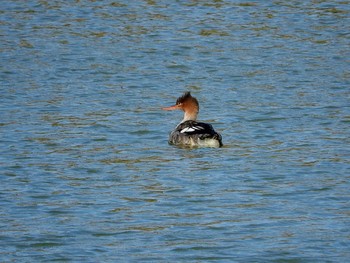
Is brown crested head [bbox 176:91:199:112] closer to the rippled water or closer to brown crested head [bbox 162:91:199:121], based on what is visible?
brown crested head [bbox 162:91:199:121]

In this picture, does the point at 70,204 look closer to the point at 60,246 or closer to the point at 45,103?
the point at 60,246

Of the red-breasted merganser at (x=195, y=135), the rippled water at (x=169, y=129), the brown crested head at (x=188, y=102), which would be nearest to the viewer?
the rippled water at (x=169, y=129)

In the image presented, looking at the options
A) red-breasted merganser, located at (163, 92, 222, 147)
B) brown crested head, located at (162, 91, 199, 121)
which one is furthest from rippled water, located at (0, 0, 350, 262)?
brown crested head, located at (162, 91, 199, 121)

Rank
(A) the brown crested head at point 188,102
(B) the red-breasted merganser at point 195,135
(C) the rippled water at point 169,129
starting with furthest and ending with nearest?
(A) the brown crested head at point 188,102, (B) the red-breasted merganser at point 195,135, (C) the rippled water at point 169,129

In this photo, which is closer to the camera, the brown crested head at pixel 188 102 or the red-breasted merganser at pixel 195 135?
the red-breasted merganser at pixel 195 135

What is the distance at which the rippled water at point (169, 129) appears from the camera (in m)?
10.4

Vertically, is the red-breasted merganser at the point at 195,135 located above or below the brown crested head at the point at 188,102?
below

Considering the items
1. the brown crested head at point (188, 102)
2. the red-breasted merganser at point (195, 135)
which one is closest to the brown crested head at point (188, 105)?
the brown crested head at point (188, 102)

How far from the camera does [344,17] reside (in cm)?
2427

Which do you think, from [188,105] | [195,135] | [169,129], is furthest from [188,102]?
[195,135]

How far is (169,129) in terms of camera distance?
16.2 m

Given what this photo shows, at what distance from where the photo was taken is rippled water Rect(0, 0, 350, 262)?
10367 mm

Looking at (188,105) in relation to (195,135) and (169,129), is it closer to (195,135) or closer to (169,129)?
(169,129)

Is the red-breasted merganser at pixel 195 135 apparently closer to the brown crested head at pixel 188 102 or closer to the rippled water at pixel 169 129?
the rippled water at pixel 169 129
